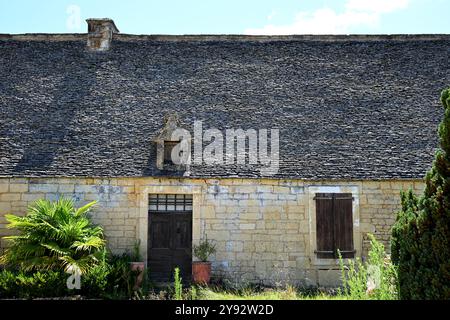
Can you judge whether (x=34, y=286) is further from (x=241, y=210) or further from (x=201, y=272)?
(x=241, y=210)

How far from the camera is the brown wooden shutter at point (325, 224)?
11.1 meters

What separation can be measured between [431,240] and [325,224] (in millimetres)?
5553

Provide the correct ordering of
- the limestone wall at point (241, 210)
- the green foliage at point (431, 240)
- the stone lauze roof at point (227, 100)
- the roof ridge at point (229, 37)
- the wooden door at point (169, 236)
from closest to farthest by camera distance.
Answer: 1. the green foliage at point (431, 240)
2. the limestone wall at point (241, 210)
3. the wooden door at point (169, 236)
4. the stone lauze roof at point (227, 100)
5. the roof ridge at point (229, 37)

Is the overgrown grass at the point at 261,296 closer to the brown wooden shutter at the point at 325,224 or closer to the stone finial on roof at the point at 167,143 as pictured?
the brown wooden shutter at the point at 325,224

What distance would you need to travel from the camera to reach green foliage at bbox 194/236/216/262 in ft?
35.5

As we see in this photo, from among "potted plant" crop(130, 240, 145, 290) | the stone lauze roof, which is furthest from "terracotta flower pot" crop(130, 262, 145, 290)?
the stone lauze roof

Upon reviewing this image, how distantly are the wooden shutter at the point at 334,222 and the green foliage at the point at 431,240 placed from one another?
191 inches

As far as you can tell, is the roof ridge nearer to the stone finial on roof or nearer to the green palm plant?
the stone finial on roof

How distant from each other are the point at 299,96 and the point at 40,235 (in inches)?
282

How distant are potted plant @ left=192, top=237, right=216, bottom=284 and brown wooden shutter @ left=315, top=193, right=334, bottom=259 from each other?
93.0 inches

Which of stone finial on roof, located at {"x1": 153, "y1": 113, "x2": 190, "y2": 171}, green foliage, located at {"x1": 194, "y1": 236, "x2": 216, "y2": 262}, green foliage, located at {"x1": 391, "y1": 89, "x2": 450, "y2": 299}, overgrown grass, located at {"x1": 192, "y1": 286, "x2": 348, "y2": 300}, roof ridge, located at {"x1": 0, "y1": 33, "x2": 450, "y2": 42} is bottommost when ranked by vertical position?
overgrown grass, located at {"x1": 192, "y1": 286, "x2": 348, "y2": 300}

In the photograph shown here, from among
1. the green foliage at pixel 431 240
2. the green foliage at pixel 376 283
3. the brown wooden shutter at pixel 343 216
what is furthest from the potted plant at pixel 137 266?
the green foliage at pixel 431 240
